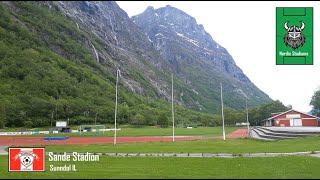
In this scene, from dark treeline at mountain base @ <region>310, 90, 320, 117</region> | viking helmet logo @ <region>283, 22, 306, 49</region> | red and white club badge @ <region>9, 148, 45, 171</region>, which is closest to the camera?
red and white club badge @ <region>9, 148, 45, 171</region>

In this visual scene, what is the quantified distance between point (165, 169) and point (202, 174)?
3082mm

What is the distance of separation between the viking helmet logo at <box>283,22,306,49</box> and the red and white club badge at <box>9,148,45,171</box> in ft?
45.7

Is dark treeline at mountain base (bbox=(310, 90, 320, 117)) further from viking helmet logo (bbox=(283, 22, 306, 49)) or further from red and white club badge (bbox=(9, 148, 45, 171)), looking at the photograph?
red and white club badge (bbox=(9, 148, 45, 171))

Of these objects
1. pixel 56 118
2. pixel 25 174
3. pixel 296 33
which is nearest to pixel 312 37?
pixel 296 33

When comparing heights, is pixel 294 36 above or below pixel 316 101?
above

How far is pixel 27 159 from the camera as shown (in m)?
19.5

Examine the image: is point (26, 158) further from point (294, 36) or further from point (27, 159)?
point (294, 36)

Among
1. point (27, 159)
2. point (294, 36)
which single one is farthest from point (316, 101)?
point (27, 159)

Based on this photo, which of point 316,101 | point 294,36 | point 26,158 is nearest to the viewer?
point 26,158

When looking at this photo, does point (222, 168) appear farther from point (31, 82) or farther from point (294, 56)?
point (31, 82)

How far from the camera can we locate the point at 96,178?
1923 centimetres

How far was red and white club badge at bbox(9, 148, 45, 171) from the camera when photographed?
19219 mm

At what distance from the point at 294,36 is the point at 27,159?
15.1 m

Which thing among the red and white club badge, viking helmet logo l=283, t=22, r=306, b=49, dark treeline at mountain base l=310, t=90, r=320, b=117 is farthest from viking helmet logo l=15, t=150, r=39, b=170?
dark treeline at mountain base l=310, t=90, r=320, b=117
